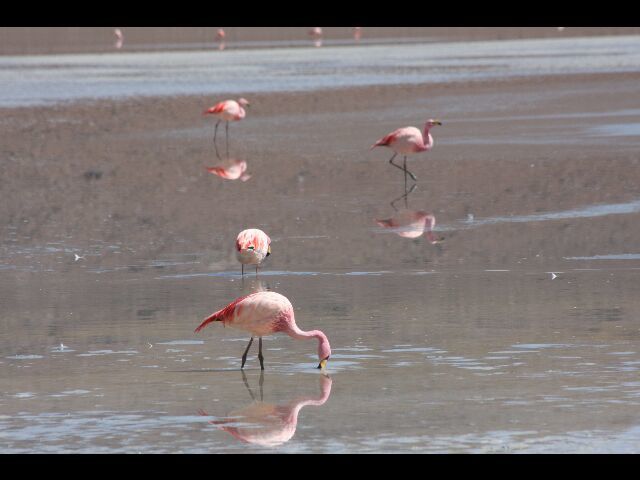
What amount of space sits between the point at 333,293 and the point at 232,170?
9.00m

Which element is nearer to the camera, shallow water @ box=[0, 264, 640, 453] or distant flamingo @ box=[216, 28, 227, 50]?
shallow water @ box=[0, 264, 640, 453]

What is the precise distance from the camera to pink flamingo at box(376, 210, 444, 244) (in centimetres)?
1438

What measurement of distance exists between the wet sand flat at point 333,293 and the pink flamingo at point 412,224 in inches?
6.4

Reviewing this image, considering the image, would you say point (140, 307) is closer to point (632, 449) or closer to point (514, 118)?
point (632, 449)

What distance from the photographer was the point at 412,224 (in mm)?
15102

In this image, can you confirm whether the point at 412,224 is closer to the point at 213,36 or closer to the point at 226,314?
the point at 226,314

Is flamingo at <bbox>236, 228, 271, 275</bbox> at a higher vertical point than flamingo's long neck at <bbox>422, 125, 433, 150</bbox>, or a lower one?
lower

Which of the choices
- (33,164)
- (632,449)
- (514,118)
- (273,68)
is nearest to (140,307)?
(632,449)

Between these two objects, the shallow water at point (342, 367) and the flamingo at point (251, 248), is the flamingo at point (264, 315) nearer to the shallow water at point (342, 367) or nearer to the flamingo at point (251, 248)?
the shallow water at point (342, 367)

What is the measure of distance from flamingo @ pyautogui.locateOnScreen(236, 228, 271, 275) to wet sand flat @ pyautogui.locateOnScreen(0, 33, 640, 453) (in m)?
0.22

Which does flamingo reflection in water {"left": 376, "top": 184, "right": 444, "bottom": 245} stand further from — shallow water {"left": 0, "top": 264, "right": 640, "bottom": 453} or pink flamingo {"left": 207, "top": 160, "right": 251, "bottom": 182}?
pink flamingo {"left": 207, "top": 160, "right": 251, "bottom": 182}

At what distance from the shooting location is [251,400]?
833 centimetres

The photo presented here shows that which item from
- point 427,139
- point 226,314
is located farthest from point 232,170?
point 226,314

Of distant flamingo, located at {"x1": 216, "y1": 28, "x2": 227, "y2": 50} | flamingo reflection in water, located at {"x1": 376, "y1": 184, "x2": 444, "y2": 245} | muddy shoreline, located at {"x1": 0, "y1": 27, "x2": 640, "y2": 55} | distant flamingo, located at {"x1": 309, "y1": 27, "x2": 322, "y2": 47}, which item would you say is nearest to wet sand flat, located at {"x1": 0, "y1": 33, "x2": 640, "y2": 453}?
flamingo reflection in water, located at {"x1": 376, "y1": 184, "x2": 444, "y2": 245}
